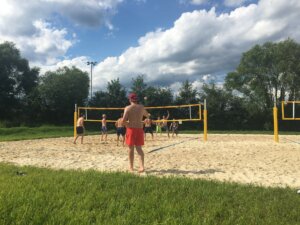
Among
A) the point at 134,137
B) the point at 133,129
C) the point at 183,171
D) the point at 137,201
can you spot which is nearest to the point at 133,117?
the point at 133,129

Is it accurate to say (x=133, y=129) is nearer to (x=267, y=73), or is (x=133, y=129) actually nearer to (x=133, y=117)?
(x=133, y=117)

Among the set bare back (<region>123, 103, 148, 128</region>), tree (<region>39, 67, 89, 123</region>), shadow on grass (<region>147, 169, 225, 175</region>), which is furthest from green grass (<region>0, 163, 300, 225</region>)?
tree (<region>39, 67, 89, 123</region>)

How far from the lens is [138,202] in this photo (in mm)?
3721

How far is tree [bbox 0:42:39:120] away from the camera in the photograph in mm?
34062

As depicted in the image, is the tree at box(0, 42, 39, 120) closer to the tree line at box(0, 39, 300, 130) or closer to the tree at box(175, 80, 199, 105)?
the tree line at box(0, 39, 300, 130)

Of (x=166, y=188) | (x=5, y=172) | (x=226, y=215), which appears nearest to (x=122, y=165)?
(x=5, y=172)

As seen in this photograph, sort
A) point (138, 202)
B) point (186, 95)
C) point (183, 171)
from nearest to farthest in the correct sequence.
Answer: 1. point (138, 202)
2. point (183, 171)
3. point (186, 95)

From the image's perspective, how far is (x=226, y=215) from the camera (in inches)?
137

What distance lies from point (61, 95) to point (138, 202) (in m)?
32.6

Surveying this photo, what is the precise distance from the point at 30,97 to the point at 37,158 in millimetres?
29297

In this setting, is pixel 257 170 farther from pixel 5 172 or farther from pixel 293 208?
pixel 5 172

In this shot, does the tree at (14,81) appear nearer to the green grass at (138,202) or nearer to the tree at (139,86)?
the tree at (139,86)

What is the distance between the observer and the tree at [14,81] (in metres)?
34.1

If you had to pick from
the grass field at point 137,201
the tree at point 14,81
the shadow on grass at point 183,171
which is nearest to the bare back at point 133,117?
the shadow on grass at point 183,171
